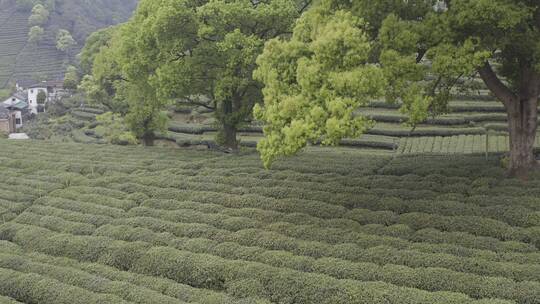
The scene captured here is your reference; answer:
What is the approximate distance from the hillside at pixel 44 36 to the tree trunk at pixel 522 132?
3395 inches

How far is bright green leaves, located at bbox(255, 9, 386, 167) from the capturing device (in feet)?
38.3

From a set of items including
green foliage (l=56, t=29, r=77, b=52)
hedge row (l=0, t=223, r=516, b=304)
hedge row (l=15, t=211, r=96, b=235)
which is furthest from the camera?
green foliage (l=56, t=29, r=77, b=52)

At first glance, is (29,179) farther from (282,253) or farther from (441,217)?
(441,217)

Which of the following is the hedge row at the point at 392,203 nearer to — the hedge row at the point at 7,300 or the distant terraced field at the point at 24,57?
the hedge row at the point at 7,300

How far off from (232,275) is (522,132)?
943 centimetres

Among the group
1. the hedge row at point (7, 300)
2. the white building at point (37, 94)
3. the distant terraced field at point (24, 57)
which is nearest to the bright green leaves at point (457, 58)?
the hedge row at point (7, 300)

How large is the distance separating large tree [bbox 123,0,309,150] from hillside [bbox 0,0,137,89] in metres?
72.9

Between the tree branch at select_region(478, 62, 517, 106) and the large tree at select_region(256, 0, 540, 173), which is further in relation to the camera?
the tree branch at select_region(478, 62, 517, 106)

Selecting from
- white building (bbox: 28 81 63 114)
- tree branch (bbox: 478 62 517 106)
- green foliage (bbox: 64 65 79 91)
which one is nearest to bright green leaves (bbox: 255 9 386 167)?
tree branch (bbox: 478 62 517 106)

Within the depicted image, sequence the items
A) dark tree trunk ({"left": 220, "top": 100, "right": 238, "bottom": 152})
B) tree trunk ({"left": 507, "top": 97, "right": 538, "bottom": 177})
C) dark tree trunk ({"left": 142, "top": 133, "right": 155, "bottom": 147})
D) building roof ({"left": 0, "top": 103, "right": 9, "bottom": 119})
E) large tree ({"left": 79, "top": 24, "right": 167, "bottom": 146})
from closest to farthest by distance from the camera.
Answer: tree trunk ({"left": 507, "top": 97, "right": 538, "bottom": 177}) < dark tree trunk ({"left": 220, "top": 100, "right": 238, "bottom": 152}) < large tree ({"left": 79, "top": 24, "right": 167, "bottom": 146}) < dark tree trunk ({"left": 142, "top": 133, "right": 155, "bottom": 147}) < building roof ({"left": 0, "top": 103, "right": 9, "bottom": 119})

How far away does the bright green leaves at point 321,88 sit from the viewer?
11688 mm

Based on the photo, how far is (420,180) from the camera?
1622 cm

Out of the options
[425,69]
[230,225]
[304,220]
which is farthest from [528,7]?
[230,225]

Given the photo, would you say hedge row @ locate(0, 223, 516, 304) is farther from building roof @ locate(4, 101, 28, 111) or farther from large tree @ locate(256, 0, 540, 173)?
building roof @ locate(4, 101, 28, 111)
